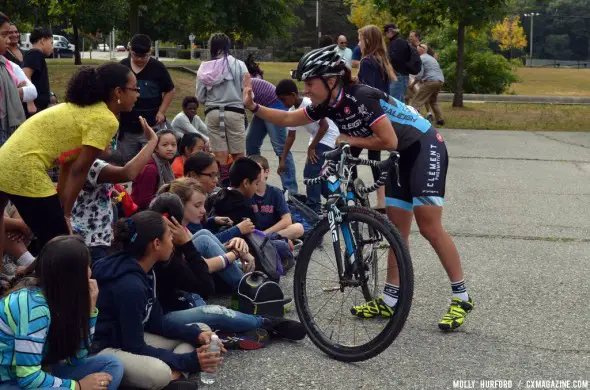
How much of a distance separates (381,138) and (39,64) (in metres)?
5.58

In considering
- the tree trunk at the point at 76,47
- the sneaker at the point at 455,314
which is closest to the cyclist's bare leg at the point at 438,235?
the sneaker at the point at 455,314

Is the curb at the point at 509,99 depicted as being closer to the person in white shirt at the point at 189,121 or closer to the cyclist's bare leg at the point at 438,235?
the person in white shirt at the point at 189,121

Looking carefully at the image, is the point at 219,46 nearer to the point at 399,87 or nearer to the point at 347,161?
the point at 347,161

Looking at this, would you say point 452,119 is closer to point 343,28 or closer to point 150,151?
point 150,151

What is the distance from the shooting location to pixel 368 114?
5.38m

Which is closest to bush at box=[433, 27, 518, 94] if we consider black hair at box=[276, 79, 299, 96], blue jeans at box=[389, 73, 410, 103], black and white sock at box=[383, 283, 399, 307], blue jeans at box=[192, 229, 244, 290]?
blue jeans at box=[389, 73, 410, 103]

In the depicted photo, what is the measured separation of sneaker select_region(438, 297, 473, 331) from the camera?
5.64 m

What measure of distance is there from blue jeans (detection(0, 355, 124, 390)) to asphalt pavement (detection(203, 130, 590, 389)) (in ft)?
2.11

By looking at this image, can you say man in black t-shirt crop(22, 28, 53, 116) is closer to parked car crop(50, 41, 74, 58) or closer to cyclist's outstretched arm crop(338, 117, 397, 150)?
cyclist's outstretched arm crop(338, 117, 397, 150)

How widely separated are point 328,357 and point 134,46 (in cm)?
513

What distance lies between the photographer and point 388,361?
16.7 feet

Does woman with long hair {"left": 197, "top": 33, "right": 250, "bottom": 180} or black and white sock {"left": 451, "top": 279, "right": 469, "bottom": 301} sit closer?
black and white sock {"left": 451, "top": 279, "right": 469, "bottom": 301}

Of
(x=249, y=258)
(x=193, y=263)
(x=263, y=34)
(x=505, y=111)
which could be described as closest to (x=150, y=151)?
(x=193, y=263)

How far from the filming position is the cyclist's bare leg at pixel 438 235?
570cm
